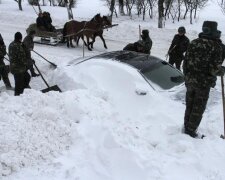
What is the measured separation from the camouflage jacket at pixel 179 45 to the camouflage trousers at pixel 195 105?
15.1 ft

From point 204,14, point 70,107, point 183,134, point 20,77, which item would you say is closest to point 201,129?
A: point 183,134

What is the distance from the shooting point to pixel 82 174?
4.73 m

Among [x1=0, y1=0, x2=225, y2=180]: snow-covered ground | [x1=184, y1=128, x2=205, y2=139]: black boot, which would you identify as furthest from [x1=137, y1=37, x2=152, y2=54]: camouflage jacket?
[x1=184, y1=128, x2=205, y2=139]: black boot

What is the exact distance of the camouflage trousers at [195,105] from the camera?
6055mm

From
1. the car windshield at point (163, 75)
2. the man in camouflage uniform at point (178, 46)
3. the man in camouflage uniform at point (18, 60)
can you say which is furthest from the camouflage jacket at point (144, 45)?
the man in camouflage uniform at point (18, 60)

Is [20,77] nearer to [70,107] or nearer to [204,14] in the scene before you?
[70,107]

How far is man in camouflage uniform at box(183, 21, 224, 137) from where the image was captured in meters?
5.85

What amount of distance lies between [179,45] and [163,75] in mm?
2896

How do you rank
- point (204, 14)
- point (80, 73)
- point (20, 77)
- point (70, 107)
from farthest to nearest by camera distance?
point (204, 14) → point (20, 77) → point (80, 73) → point (70, 107)

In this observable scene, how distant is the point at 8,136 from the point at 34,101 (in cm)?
142

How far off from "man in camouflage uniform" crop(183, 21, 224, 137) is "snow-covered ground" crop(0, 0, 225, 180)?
1.18 ft

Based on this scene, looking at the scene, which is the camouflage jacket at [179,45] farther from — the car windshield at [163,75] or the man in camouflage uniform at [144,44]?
the car windshield at [163,75]

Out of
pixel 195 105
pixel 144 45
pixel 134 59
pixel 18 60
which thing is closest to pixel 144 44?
pixel 144 45

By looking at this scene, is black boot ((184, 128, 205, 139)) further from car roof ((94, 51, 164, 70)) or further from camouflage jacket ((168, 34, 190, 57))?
camouflage jacket ((168, 34, 190, 57))
